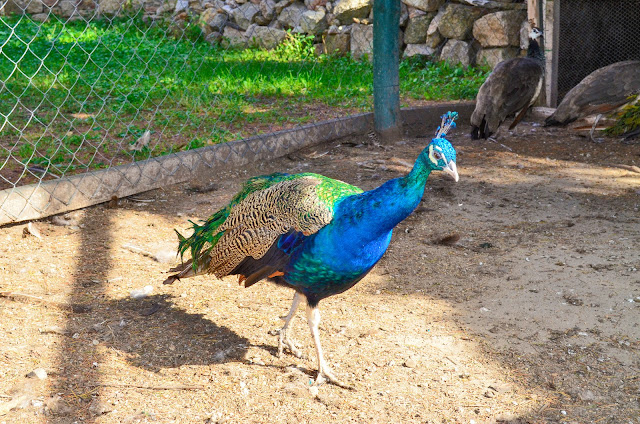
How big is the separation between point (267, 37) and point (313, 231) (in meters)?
7.52

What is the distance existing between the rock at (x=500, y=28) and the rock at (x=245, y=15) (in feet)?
11.5

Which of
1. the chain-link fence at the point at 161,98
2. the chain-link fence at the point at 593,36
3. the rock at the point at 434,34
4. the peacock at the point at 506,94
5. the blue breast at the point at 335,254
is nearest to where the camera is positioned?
the blue breast at the point at 335,254

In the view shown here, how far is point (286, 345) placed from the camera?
3.01 m

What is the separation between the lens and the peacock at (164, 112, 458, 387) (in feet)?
8.04

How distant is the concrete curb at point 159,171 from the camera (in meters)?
4.15

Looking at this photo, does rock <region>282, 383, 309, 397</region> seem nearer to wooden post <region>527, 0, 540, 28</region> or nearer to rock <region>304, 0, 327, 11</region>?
wooden post <region>527, 0, 540, 28</region>

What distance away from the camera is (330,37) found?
9.60 meters

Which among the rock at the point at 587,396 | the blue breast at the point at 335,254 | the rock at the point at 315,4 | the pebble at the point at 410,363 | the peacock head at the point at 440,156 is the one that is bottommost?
the rock at the point at 587,396

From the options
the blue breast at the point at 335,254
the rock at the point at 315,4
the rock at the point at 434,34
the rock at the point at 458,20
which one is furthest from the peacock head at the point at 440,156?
the rock at the point at 315,4

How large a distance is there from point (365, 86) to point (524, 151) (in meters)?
2.13

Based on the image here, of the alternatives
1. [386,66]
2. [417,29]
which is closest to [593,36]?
[417,29]

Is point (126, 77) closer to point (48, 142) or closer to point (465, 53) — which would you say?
point (48, 142)

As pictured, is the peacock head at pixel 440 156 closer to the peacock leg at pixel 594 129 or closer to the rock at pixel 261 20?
the peacock leg at pixel 594 129

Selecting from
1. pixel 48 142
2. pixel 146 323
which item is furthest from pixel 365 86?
pixel 146 323
